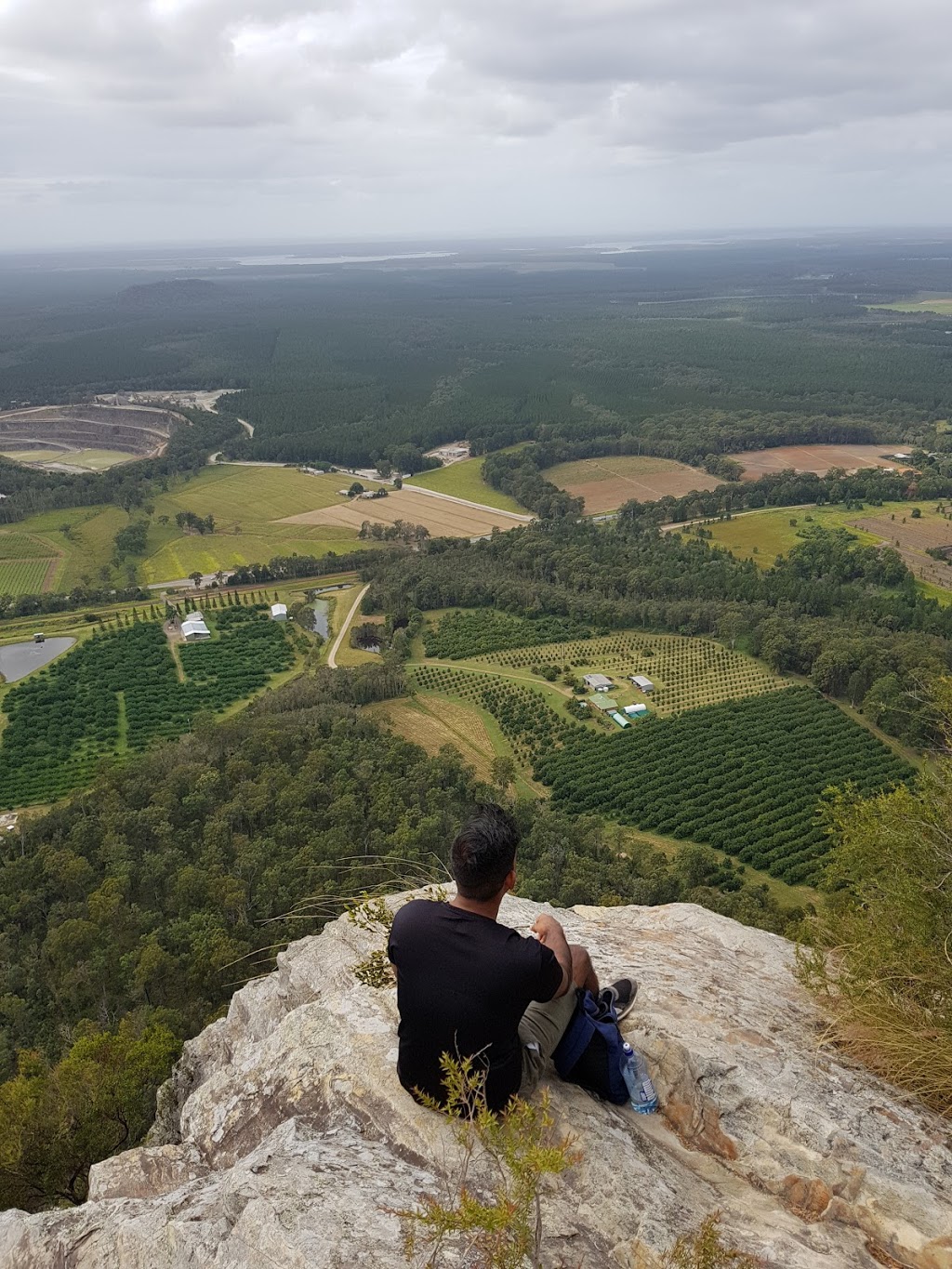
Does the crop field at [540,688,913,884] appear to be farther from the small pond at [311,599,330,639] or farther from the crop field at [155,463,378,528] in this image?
the crop field at [155,463,378,528]

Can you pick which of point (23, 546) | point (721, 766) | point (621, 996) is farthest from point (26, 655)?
point (621, 996)

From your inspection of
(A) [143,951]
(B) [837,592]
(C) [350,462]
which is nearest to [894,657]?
(B) [837,592]

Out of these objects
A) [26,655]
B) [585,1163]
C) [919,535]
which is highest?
[585,1163]

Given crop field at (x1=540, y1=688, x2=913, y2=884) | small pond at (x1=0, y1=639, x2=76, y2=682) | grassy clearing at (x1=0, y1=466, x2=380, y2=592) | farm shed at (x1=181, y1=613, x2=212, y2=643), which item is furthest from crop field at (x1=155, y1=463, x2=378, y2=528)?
crop field at (x1=540, y1=688, x2=913, y2=884)

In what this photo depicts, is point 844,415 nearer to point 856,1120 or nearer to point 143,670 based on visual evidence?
point 143,670

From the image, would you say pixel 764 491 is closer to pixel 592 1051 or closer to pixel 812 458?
pixel 812 458

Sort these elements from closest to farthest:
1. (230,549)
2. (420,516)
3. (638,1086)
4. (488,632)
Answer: (638,1086)
(488,632)
(230,549)
(420,516)

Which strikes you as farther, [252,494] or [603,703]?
[252,494]
